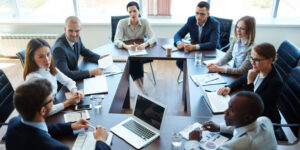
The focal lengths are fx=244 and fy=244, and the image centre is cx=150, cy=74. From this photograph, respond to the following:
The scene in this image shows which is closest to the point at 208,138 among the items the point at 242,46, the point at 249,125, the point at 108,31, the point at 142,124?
the point at 249,125

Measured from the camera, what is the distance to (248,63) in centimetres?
252

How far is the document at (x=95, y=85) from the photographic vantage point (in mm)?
2275

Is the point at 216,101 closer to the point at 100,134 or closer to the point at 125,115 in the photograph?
the point at 125,115

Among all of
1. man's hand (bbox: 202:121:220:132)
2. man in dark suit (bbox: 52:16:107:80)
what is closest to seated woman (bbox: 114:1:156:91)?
man in dark suit (bbox: 52:16:107:80)

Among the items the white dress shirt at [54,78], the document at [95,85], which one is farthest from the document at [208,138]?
the white dress shirt at [54,78]

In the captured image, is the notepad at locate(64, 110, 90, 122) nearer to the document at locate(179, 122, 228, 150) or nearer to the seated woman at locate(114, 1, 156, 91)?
the document at locate(179, 122, 228, 150)

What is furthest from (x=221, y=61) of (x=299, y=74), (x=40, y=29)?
(x=40, y=29)

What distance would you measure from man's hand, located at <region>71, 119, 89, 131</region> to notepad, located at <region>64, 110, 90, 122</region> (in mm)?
140

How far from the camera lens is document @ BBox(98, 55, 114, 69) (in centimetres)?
282

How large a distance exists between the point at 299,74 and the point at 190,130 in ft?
3.59

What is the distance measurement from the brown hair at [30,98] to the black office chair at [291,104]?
165 cm

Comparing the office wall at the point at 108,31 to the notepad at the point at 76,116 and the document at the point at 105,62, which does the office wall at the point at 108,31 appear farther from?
the notepad at the point at 76,116

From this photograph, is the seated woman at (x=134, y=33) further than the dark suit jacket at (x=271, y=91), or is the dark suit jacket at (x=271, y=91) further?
the seated woman at (x=134, y=33)

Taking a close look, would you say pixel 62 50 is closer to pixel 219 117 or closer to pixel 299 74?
pixel 219 117
